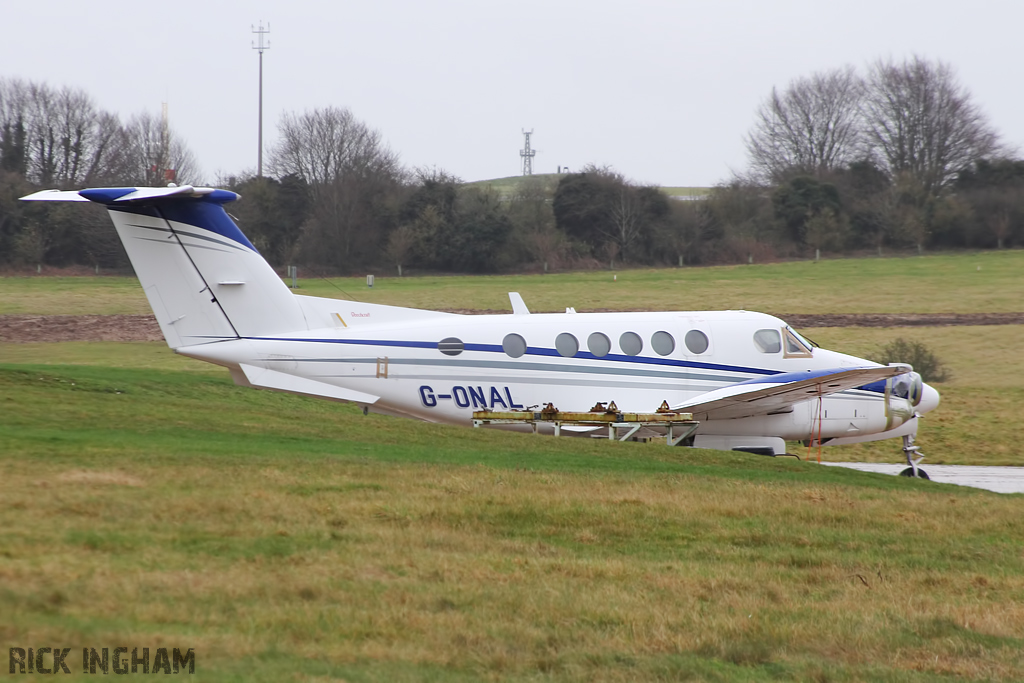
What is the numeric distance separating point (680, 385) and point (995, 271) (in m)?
47.9

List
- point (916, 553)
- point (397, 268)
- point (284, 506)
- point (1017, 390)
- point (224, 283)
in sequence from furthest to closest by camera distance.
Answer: point (397, 268), point (1017, 390), point (224, 283), point (916, 553), point (284, 506)

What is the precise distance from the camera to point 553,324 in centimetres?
1705

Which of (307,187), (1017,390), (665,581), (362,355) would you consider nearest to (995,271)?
(1017,390)

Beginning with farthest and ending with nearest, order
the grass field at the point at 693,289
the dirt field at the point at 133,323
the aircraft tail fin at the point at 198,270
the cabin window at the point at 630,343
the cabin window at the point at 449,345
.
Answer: the grass field at the point at 693,289, the dirt field at the point at 133,323, the cabin window at the point at 630,343, the cabin window at the point at 449,345, the aircraft tail fin at the point at 198,270

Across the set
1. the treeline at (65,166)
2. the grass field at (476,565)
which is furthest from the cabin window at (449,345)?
the treeline at (65,166)

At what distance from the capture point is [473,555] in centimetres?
841

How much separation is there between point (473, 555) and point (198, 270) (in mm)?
8940

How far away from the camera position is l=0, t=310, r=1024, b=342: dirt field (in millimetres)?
36000

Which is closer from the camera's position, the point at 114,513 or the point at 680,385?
the point at 114,513

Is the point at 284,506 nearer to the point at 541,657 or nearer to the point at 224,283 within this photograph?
the point at 541,657

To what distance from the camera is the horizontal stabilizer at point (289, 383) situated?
15.9 metres

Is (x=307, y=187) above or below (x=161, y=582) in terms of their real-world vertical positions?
above

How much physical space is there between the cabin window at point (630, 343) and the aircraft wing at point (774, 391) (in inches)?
47.7

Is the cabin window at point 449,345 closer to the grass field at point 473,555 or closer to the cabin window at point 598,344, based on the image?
the grass field at point 473,555
